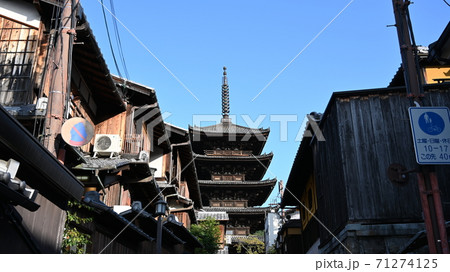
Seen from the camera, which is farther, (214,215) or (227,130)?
(227,130)

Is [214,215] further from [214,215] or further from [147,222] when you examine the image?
[147,222]

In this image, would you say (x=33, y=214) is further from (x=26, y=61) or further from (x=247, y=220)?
(x=247, y=220)

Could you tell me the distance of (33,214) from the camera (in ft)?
A: 20.8

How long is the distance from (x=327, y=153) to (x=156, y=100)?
27.1 feet

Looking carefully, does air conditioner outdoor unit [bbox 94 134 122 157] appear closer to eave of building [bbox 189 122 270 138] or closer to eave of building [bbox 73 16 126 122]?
eave of building [bbox 73 16 126 122]

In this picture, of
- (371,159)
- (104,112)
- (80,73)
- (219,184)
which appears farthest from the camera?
(219,184)

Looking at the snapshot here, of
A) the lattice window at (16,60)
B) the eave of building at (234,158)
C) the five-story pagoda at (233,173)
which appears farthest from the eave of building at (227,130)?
the lattice window at (16,60)

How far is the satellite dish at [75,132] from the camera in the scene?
27.7 ft

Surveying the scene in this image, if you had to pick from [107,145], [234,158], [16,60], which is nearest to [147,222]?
[107,145]

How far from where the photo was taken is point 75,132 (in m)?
8.60

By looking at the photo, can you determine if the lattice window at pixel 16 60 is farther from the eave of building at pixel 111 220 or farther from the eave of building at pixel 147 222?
the eave of building at pixel 147 222

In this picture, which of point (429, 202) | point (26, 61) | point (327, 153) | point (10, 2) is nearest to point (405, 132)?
point (327, 153)

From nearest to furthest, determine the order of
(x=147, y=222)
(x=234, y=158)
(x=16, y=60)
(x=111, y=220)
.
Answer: (x=111, y=220) < (x=16, y=60) < (x=147, y=222) < (x=234, y=158)

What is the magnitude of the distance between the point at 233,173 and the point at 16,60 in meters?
30.6
